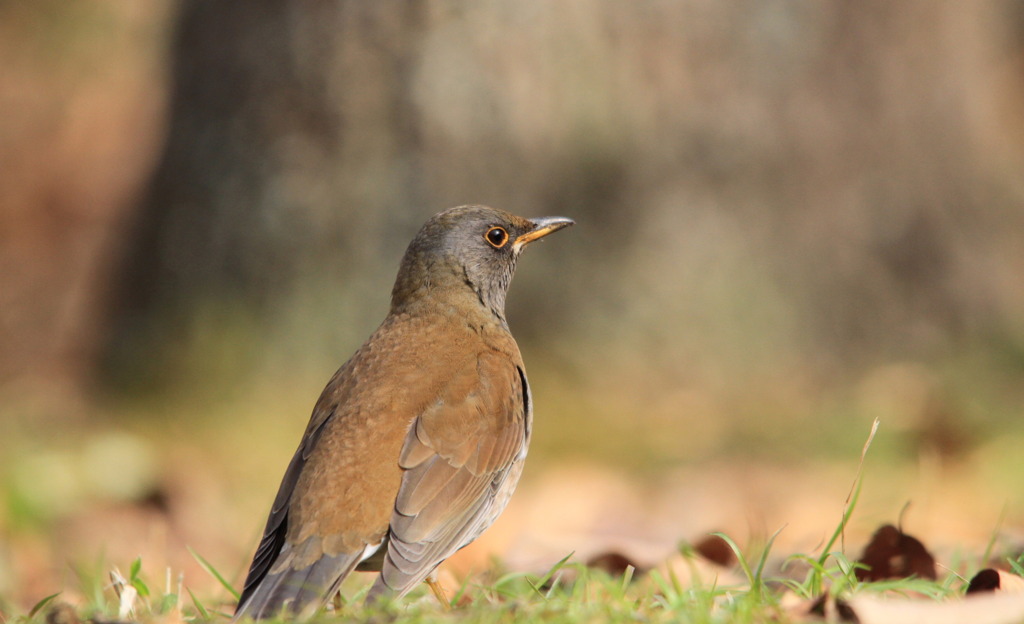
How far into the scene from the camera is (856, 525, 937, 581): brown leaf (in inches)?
154

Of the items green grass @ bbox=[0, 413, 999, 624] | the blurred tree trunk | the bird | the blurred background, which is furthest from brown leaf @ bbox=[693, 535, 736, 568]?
the blurred tree trunk

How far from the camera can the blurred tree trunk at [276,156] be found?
7398 millimetres

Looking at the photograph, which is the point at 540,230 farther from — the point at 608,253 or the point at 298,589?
the point at 608,253

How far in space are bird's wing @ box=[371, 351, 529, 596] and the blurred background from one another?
2615 mm

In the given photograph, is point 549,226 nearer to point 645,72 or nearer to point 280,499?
point 280,499

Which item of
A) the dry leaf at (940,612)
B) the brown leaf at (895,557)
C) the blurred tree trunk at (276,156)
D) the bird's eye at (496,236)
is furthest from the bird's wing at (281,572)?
the blurred tree trunk at (276,156)

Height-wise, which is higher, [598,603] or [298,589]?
[598,603]

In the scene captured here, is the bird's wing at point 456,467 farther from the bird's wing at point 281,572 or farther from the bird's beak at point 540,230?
the bird's beak at point 540,230

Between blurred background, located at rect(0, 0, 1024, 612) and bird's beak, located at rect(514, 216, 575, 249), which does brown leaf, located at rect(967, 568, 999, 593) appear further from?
blurred background, located at rect(0, 0, 1024, 612)

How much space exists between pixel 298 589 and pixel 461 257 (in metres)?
1.79

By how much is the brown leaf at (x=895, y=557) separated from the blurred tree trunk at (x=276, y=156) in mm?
4172

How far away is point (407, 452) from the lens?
3826mm

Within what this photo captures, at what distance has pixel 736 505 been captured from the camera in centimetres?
680

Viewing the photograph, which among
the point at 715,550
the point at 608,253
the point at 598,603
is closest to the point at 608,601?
the point at 598,603
